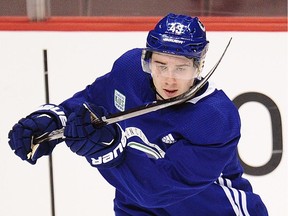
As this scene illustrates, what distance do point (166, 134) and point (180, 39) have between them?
26 centimetres

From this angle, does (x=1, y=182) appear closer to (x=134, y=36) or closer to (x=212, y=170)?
(x=134, y=36)

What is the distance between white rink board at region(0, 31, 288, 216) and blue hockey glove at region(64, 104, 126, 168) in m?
0.98

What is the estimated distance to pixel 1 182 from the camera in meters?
2.88

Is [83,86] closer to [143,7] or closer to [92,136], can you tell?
[143,7]

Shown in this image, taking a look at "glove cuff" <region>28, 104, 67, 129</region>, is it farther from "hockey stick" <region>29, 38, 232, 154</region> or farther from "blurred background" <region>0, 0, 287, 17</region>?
"blurred background" <region>0, 0, 287, 17</region>

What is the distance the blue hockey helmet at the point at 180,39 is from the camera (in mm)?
1834

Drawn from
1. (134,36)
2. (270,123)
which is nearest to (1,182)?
(134,36)

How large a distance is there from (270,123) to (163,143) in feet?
2.74

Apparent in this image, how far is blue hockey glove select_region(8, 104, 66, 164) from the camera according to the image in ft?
6.33

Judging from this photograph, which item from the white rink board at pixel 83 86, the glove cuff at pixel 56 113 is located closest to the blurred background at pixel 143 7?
the white rink board at pixel 83 86

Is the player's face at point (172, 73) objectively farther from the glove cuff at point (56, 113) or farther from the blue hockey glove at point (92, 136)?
the glove cuff at point (56, 113)

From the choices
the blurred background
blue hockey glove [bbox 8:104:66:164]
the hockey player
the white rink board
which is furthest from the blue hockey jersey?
the blurred background

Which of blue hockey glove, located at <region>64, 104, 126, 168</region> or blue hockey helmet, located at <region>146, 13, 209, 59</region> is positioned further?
blue hockey helmet, located at <region>146, 13, 209, 59</region>

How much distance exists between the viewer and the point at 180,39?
1842 mm
